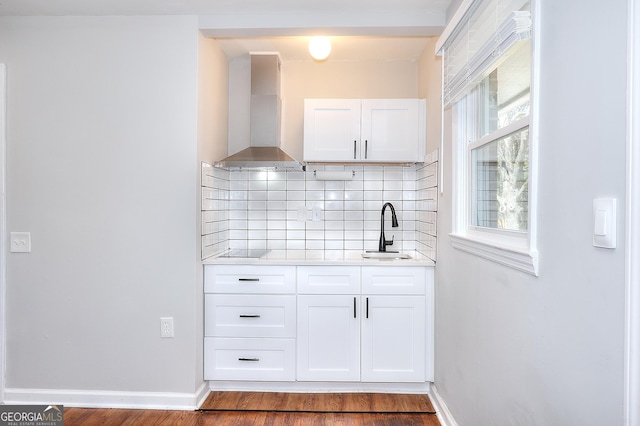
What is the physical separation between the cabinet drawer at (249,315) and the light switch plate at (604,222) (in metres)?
1.94

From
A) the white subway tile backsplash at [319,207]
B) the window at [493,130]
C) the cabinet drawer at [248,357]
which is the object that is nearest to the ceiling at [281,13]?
the window at [493,130]

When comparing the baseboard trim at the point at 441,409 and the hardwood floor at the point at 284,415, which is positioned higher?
the baseboard trim at the point at 441,409

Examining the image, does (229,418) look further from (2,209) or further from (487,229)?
(2,209)

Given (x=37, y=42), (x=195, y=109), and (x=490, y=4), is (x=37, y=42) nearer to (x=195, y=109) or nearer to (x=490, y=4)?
(x=195, y=109)

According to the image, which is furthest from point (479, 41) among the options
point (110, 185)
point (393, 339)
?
point (110, 185)

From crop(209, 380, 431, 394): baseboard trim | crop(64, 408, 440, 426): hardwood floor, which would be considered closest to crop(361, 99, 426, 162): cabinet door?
crop(209, 380, 431, 394): baseboard trim

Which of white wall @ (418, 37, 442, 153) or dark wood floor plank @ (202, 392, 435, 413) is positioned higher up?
white wall @ (418, 37, 442, 153)

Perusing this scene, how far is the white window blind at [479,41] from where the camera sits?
132 centimetres

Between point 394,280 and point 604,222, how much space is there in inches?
69.1

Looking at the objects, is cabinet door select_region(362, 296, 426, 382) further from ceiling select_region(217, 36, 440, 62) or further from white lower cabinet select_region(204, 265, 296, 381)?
ceiling select_region(217, 36, 440, 62)

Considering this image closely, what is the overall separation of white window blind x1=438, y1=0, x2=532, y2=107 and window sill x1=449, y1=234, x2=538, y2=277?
72 cm

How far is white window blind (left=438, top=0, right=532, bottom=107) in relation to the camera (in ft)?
4.34

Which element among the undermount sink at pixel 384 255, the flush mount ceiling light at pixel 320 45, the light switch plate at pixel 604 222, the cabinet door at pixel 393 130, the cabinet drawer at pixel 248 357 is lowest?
the cabinet drawer at pixel 248 357

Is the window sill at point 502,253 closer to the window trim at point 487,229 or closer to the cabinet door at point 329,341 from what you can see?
the window trim at point 487,229
